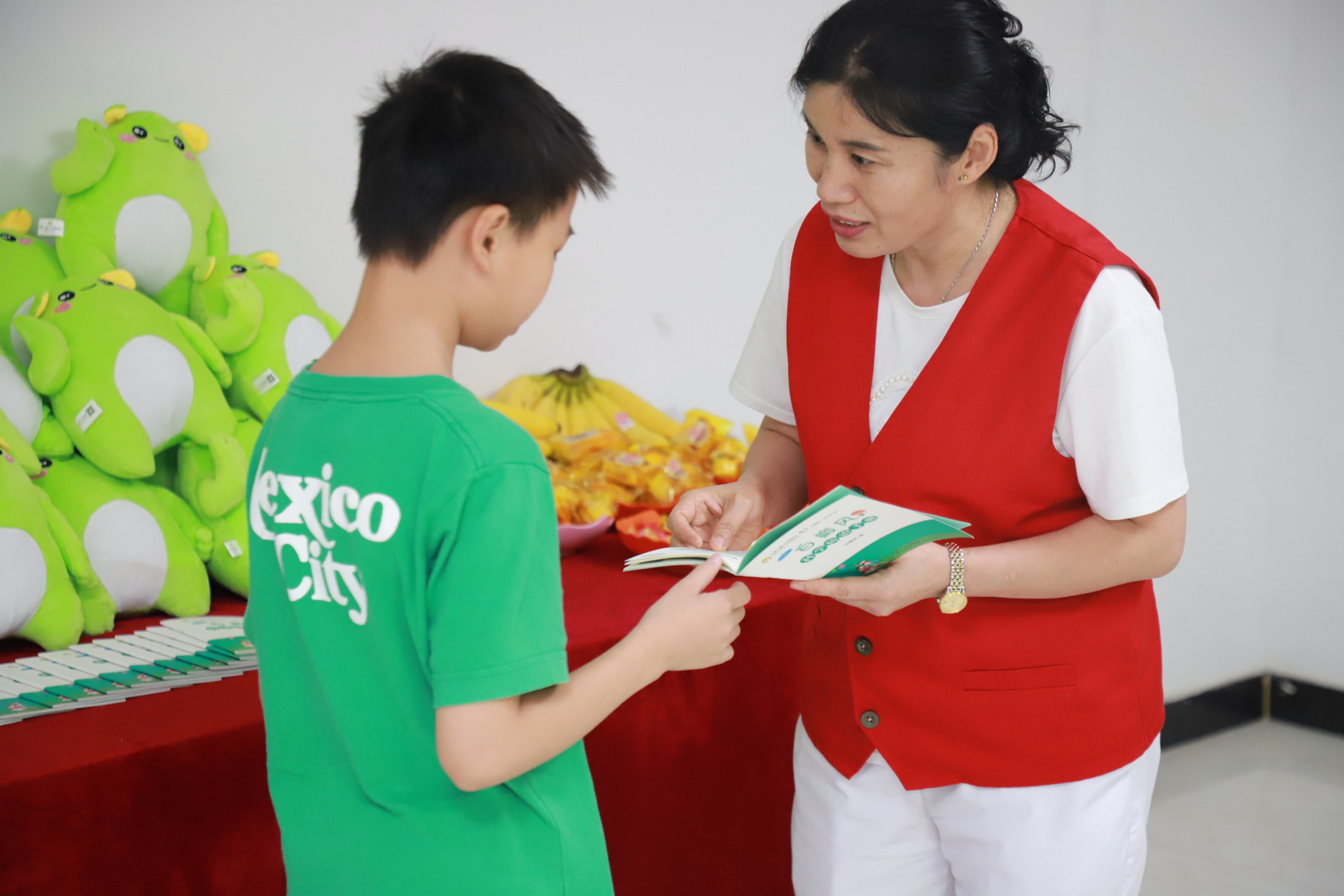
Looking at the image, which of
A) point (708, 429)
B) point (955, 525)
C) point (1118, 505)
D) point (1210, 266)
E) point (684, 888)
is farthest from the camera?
point (1210, 266)

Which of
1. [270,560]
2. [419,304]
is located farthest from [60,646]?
[419,304]

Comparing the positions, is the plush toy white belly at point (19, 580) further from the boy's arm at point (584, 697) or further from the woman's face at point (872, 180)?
the woman's face at point (872, 180)

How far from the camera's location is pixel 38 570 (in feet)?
4.54

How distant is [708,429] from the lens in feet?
7.29

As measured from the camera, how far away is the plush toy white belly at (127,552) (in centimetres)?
154

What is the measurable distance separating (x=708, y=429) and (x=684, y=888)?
95 cm

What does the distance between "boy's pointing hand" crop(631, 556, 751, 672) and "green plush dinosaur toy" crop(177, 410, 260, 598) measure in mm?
1100

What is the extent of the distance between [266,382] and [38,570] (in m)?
0.51

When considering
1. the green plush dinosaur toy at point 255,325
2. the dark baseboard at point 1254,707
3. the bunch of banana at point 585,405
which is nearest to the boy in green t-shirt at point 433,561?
the green plush dinosaur toy at point 255,325

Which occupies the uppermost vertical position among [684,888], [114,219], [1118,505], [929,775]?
[114,219]

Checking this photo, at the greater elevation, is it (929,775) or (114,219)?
(114,219)

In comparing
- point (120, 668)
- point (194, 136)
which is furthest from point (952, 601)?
point (194, 136)

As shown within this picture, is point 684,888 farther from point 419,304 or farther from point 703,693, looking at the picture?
point 419,304

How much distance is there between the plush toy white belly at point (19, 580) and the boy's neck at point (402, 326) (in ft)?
2.93
